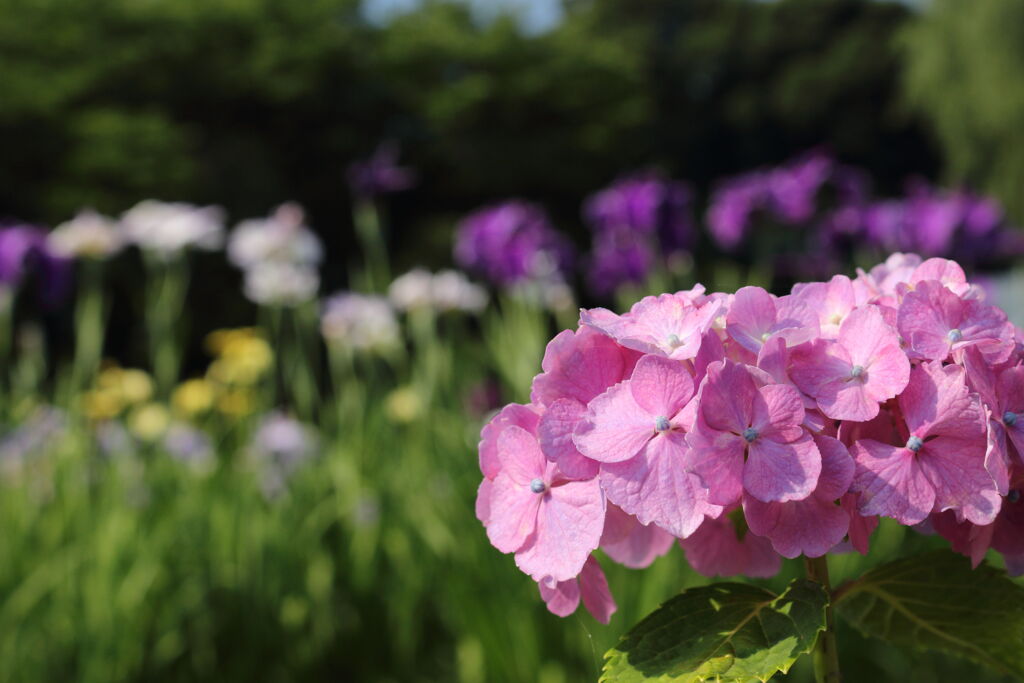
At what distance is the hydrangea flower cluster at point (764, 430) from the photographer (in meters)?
0.60

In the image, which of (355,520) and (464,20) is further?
(464,20)

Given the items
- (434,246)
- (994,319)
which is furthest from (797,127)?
(994,319)

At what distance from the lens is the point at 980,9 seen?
535 inches

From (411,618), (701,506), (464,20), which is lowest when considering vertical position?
(411,618)

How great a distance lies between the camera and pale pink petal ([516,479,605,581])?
611 millimetres

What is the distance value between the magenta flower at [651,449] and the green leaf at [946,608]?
22 cm

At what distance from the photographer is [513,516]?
65 cm

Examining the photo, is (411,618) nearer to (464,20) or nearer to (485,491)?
(485,491)

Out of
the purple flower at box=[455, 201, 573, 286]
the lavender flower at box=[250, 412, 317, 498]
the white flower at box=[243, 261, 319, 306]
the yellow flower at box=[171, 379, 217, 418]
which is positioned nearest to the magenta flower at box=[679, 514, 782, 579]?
the lavender flower at box=[250, 412, 317, 498]

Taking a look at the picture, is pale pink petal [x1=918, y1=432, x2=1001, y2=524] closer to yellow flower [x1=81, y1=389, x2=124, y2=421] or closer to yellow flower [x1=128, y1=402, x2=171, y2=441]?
yellow flower [x1=128, y1=402, x2=171, y2=441]

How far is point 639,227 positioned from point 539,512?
2.86 metres

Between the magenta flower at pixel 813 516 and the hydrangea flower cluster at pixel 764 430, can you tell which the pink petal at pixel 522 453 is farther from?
the magenta flower at pixel 813 516

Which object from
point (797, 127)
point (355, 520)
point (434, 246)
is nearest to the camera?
point (355, 520)

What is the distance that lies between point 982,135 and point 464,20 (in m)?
8.33
